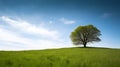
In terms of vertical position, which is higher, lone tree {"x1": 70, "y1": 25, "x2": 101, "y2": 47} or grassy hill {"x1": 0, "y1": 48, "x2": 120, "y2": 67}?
lone tree {"x1": 70, "y1": 25, "x2": 101, "y2": 47}

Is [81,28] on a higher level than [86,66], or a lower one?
higher

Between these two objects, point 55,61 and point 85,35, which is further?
point 85,35

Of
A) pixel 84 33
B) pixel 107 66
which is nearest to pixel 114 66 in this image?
pixel 107 66

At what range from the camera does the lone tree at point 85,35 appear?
54.6 meters

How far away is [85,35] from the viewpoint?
55125mm

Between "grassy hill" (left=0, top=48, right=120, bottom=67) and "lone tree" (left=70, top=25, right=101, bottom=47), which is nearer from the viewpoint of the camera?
"grassy hill" (left=0, top=48, right=120, bottom=67)

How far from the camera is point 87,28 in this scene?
54.8 metres

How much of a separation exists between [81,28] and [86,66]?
47.9 metres

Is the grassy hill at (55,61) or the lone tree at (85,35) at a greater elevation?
the lone tree at (85,35)

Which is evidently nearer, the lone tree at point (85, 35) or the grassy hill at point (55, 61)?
the grassy hill at point (55, 61)

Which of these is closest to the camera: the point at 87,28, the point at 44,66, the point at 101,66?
the point at 44,66

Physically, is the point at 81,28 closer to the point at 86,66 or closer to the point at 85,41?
the point at 85,41

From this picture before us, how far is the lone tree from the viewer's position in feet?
179

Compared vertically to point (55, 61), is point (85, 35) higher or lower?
higher
